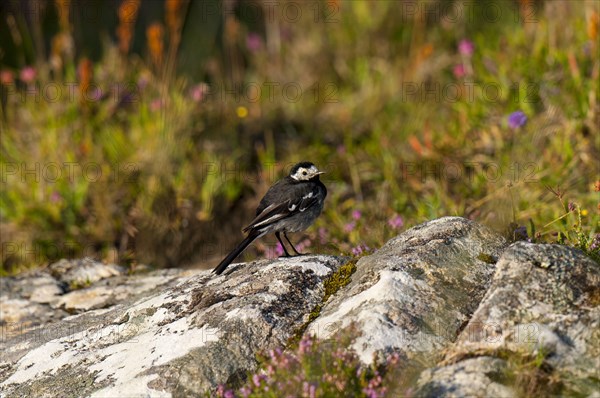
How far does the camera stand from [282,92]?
10523 millimetres

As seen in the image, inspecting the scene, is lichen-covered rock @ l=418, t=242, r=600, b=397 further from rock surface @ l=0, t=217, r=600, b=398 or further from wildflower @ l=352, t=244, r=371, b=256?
wildflower @ l=352, t=244, r=371, b=256

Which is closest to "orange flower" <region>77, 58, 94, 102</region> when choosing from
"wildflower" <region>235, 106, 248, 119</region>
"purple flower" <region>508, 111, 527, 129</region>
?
"wildflower" <region>235, 106, 248, 119</region>

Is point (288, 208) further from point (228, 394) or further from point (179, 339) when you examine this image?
point (228, 394)

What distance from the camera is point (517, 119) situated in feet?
25.1

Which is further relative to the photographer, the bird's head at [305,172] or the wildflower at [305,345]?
the bird's head at [305,172]

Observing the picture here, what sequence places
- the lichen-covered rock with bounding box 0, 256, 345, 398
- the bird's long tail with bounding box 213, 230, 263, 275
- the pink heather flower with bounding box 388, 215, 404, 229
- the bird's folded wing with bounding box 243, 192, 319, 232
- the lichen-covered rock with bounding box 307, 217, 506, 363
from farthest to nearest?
1. the pink heather flower with bounding box 388, 215, 404, 229
2. the bird's folded wing with bounding box 243, 192, 319, 232
3. the bird's long tail with bounding box 213, 230, 263, 275
4. the lichen-covered rock with bounding box 0, 256, 345, 398
5. the lichen-covered rock with bounding box 307, 217, 506, 363

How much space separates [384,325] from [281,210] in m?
2.44

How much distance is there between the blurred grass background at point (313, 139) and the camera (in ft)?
24.5

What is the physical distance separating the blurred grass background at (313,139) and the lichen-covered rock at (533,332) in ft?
6.93

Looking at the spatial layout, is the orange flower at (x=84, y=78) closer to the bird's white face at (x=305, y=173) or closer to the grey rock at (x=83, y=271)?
the grey rock at (x=83, y=271)

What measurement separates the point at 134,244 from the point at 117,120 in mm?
1784

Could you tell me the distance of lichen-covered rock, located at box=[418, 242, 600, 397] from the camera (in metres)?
3.34

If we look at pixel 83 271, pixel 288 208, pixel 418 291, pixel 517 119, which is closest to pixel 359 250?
pixel 288 208

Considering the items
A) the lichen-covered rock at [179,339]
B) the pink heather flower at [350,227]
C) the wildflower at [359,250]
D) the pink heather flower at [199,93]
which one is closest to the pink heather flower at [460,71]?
the pink heather flower at [199,93]
